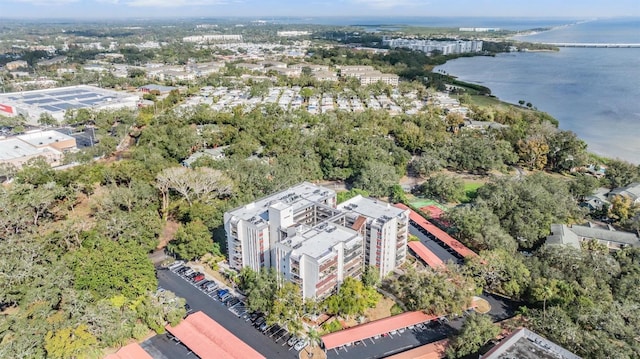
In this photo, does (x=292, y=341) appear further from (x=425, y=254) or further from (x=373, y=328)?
(x=425, y=254)

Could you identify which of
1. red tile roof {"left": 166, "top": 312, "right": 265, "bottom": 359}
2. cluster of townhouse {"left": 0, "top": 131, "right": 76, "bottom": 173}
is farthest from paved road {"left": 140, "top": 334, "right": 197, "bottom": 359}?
cluster of townhouse {"left": 0, "top": 131, "right": 76, "bottom": 173}

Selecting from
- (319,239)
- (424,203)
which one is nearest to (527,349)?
(319,239)

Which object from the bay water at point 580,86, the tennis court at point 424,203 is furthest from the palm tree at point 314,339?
the bay water at point 580,86

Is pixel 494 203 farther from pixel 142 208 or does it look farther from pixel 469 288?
pixel 142 208

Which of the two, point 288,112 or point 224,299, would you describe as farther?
point 288,112

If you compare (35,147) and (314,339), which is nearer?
(314,339)

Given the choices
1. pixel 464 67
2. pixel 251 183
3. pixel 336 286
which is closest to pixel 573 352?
pixel 336 286

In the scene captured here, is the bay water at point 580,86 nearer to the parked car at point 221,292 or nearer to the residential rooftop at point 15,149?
the parked car at point 221,292
